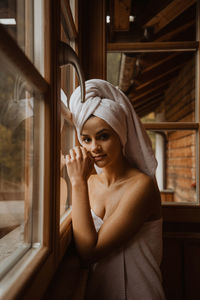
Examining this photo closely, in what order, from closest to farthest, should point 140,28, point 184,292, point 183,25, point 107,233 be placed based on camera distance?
point 107,233 < point 184,292 < point 140,28 < point 183,25

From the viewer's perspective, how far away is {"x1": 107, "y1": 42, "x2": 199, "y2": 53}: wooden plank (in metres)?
1.73

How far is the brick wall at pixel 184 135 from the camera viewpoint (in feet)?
13.7

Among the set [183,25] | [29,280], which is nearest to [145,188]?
[29,280]

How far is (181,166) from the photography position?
5312 mm

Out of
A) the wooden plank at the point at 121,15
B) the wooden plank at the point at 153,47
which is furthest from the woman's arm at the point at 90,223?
the wooden plank at the point at 121,15

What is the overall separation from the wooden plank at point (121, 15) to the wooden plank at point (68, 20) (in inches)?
20.9

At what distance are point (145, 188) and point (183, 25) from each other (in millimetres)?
1734

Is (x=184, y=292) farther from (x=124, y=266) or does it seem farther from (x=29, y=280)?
(x=29, y=280)

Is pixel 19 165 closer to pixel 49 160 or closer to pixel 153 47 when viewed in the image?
pixel 49 160

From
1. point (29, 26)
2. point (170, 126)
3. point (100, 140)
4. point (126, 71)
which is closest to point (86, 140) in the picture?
point (100, 140)

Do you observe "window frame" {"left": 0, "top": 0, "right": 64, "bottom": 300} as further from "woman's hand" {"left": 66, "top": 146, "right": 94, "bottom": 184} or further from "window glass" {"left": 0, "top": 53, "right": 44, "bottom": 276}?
"woman's hand" {"left": 66, "top": 146, "right": 94, "bottom": 184}

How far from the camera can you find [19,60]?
1.66 feet

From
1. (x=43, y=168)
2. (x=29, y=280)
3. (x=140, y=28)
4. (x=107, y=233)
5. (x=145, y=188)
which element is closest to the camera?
(x=29, y=280)

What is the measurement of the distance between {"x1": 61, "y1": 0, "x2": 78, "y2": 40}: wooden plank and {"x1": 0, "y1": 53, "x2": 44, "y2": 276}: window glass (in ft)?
1.89
